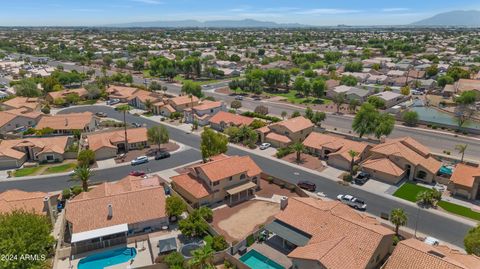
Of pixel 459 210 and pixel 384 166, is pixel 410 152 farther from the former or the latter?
pixel 459 210

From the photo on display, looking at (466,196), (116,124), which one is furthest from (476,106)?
(116,124)

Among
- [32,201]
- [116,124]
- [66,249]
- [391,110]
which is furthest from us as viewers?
[391,110]

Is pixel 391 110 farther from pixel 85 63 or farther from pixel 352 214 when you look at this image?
pixel 85 63

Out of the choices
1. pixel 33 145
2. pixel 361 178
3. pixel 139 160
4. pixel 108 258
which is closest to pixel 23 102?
pixel 33 145

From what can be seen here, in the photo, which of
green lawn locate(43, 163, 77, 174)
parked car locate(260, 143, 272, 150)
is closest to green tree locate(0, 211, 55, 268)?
green lawn locate(43, 163, 77, 174)

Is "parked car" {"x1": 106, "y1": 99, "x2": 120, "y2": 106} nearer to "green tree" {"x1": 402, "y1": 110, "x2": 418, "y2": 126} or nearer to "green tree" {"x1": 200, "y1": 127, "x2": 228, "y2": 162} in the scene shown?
"green tree" {"x1": 200, "y1": 127, "x2": 228, "y2": 162}

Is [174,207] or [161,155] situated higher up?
[174,207]
